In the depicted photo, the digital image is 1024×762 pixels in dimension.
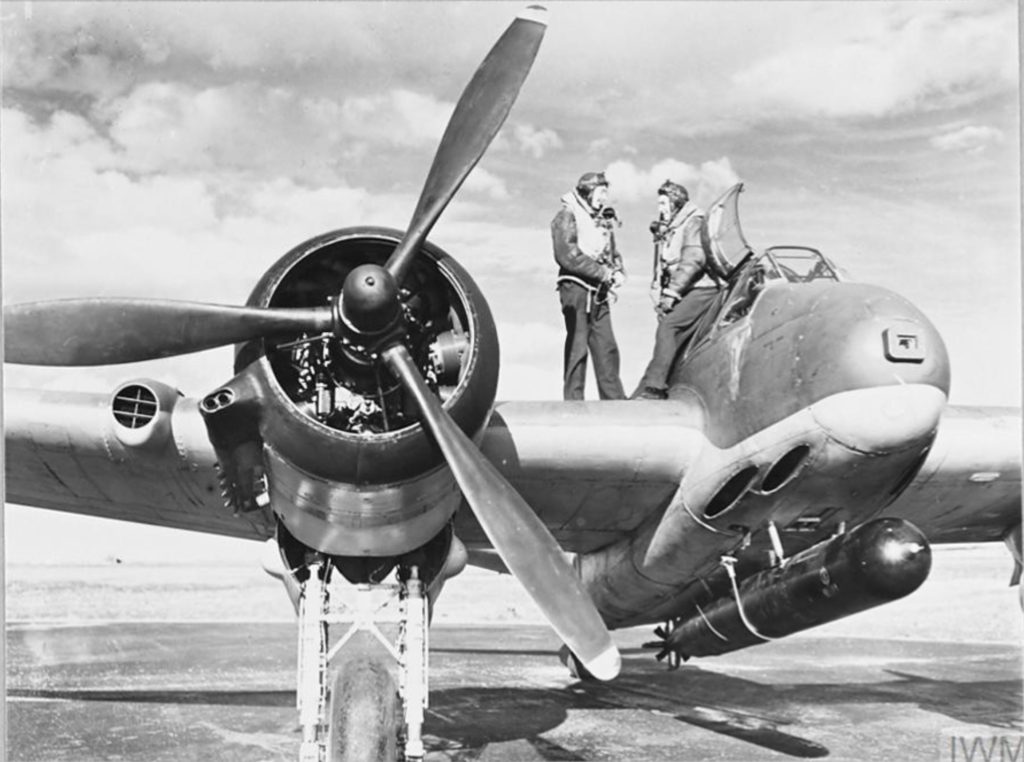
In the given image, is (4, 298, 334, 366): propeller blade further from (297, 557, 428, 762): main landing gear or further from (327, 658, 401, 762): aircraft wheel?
(327, 658, 401, 762): aircraft wheel

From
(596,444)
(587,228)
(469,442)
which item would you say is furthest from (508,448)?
(587,228)

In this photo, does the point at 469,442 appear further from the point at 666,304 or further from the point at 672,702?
the point at 672,702

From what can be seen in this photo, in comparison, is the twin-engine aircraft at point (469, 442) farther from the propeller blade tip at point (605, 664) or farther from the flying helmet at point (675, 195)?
the flying helmet at point (675, 195)

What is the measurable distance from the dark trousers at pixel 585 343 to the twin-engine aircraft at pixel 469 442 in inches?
26.1

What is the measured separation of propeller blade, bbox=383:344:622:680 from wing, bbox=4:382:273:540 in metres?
1.87

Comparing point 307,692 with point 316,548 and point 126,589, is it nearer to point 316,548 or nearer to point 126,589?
point 316,548

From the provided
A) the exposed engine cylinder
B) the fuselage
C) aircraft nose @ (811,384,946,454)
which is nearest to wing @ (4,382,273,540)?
the fuselage

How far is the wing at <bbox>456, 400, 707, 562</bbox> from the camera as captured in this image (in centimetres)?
807

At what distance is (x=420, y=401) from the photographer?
6.26 m

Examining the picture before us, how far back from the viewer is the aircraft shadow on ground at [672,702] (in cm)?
948

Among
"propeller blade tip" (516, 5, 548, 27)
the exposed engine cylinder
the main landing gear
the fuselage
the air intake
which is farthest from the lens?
the air intake

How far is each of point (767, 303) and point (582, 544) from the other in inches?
115

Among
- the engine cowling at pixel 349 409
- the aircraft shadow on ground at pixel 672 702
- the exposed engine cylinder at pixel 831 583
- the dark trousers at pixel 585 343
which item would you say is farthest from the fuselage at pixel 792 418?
the engine cowling at pixel 349 409

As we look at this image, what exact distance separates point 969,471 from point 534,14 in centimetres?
485
